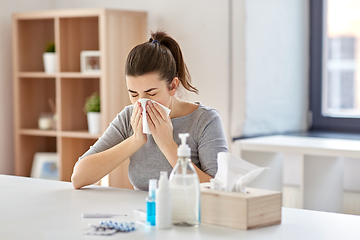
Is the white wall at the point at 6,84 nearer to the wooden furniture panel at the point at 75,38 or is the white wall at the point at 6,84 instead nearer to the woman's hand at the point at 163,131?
the wooden furniture panel at the point at 75,38

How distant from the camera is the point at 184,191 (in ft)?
3.52

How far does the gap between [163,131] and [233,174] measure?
0.51 meters

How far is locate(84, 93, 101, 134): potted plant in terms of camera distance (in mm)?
2883

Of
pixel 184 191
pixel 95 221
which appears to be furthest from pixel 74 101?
pixel 184 191

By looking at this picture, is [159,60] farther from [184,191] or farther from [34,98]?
[34,98]

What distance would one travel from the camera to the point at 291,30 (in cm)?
302

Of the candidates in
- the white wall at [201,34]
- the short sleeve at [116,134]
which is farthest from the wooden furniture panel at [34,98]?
the short sleeve at [116,134]

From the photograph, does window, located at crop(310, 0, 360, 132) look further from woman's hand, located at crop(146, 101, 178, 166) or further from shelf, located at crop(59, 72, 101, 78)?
woman's hand, located at crop(146, 101, 178, 166)

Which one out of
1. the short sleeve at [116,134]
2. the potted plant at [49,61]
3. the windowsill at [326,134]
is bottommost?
the windowsill at [326,134]

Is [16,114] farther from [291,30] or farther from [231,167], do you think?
[231,167]

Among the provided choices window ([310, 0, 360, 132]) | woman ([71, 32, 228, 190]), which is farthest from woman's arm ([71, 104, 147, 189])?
window ([310, 0, 360, 132])

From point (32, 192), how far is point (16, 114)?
66.1 inches

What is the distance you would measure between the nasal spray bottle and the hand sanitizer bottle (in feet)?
0.07

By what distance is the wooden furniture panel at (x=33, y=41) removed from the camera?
122 inches
